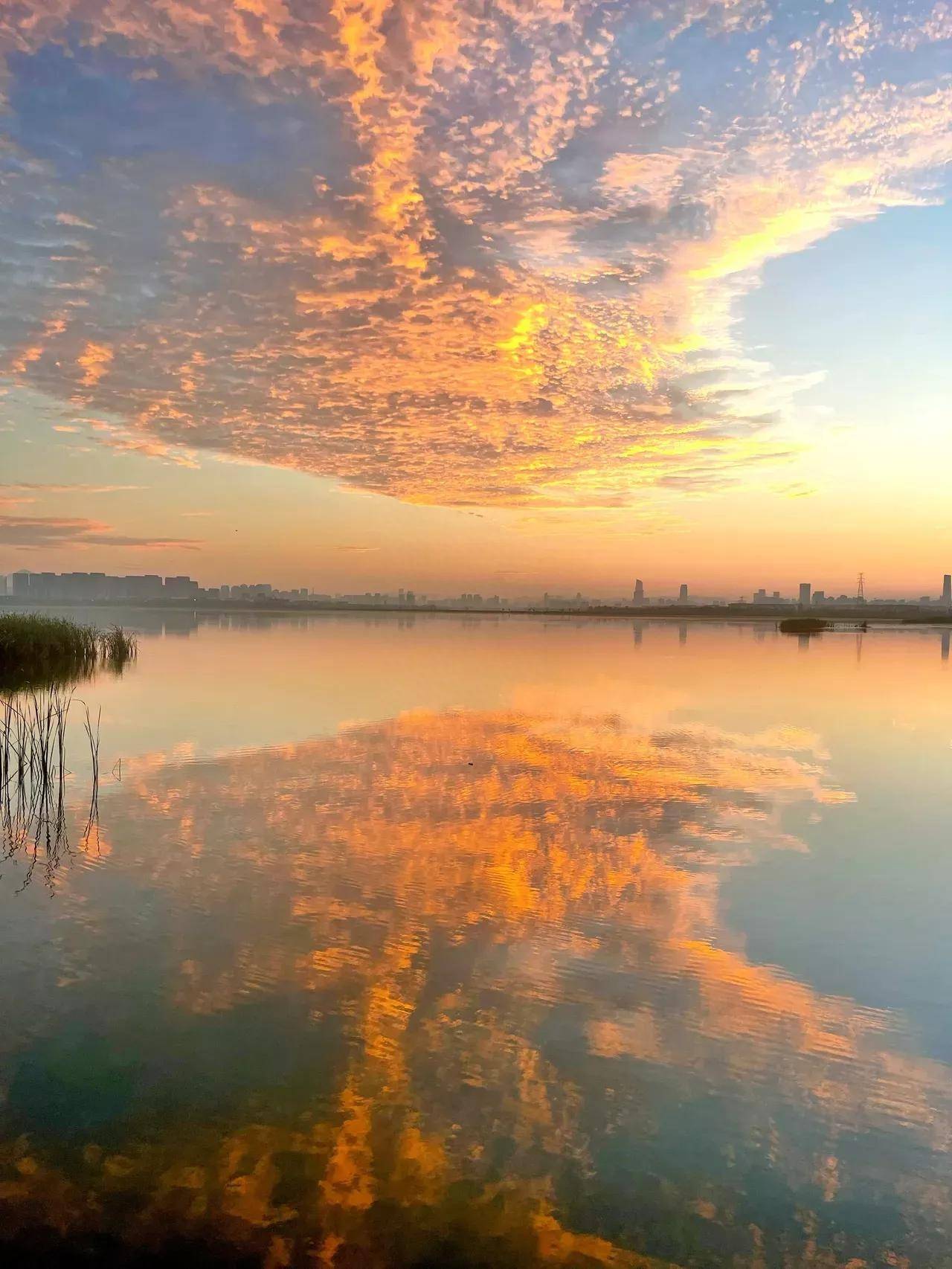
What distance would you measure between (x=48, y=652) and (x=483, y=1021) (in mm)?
32228

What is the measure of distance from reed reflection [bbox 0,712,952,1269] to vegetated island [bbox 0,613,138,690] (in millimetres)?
20972

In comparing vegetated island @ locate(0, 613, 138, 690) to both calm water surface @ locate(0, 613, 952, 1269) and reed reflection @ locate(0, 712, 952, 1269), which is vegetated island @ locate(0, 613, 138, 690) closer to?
calm water surface @ locate(0, 613, 952, 1269)

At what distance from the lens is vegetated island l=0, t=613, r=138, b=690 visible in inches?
1161

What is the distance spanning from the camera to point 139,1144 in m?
4.85

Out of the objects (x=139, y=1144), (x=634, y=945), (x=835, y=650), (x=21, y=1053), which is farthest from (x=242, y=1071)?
(x=835, y=650)

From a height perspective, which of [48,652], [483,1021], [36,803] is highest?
[48,652]

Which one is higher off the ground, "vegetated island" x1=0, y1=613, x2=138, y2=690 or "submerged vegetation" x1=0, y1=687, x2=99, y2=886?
"vegetated island" x1=0, y1=613, x2=138, y2=690

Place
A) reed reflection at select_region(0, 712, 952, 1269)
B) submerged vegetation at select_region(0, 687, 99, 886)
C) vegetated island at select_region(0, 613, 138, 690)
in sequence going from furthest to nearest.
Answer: vegetated island at select_region(0, 613, 138, 690), submerged vegetation at select_region(0, 687, 99, 886), reed reflection at select_region(0, 712, 952, 1269)

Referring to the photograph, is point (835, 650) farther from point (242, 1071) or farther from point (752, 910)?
point (242, 1071)

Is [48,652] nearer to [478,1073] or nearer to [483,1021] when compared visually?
[483,1021]

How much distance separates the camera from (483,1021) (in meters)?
6.37

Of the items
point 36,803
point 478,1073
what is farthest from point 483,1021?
point 36,803

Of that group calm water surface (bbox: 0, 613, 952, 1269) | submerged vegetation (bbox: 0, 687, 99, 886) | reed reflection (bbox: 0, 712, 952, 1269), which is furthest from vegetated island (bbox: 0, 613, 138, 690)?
reed reflection (bbox: 0, 712, 952, 1269)

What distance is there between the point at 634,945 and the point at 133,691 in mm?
23820
